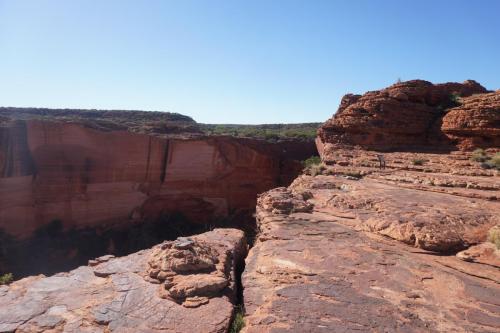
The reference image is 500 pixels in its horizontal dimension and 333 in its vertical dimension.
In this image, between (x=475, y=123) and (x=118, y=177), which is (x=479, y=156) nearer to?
(x=475, y=123)

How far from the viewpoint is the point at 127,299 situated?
4.46 metres

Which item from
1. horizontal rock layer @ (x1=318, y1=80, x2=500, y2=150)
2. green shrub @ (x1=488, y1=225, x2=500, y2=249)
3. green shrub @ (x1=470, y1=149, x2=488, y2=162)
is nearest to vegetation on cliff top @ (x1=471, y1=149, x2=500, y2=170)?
green shrub @ (x1=470, y1=149, x2=488, y2=162)

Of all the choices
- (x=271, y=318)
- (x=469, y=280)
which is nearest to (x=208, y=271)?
(x=271, y=318)

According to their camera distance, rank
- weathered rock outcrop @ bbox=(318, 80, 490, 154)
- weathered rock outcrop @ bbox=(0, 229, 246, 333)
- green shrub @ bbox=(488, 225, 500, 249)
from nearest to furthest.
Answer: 1. weathered rock outcrop @ bbox=(0, 229, 246, 333)
2. green shrub @ bbox=(488, 225, 500, 249)
3. weathered rock outcrop @ bbox=(318, 80, 490, 154)

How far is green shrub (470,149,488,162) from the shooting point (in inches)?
492

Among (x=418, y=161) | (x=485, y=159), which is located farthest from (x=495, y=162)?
(x=418, y=161)

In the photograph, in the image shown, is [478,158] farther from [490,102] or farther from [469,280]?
[469,280]

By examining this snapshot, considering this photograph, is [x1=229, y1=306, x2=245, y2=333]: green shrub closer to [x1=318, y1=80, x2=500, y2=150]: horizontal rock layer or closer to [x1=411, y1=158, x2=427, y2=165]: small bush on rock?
[x1=411, y1=158, x2=427, y2=165]: small bush on rock

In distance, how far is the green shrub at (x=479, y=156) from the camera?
1251 cm

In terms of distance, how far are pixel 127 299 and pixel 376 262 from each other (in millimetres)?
3408

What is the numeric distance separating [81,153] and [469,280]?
59.9 feet

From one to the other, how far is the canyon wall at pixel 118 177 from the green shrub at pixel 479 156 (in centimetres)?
1173

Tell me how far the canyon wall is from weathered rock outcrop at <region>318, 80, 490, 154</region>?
23.0 feet

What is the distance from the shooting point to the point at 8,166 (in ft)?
52.7
